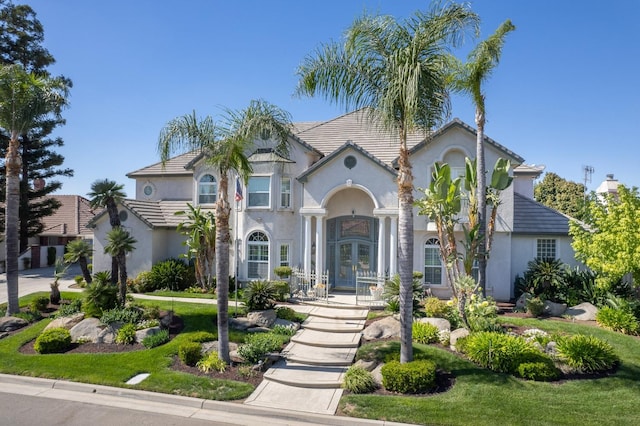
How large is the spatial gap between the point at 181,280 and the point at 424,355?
1422cm

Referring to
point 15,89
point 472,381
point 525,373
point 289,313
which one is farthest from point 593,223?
point 15,89

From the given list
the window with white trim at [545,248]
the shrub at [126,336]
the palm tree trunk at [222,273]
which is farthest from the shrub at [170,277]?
the window with white trim at [545,248]

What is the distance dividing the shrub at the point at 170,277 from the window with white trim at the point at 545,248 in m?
18.0

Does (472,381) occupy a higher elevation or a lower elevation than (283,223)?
lower

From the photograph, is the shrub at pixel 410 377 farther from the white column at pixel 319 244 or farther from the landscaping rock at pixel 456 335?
the white column at pixel 319 244

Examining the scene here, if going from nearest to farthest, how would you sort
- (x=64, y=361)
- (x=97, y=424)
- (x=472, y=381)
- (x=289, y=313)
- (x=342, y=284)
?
(x=97, y=424) → (x=472, y=381) → (x=64, y=361) → (x=289, y=313) → (x=342, y=284)

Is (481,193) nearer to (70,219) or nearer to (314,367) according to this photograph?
(314,367)

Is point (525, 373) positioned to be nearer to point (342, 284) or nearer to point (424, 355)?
point (424, 355)

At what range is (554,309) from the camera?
620 inches

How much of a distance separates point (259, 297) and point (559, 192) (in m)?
42.9

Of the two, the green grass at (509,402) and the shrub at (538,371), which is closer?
the green grass at (509,402)

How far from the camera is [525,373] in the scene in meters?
9.88

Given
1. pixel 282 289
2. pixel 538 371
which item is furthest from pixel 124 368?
pixel 538 371

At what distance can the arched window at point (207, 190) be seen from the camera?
2220 centimetres
